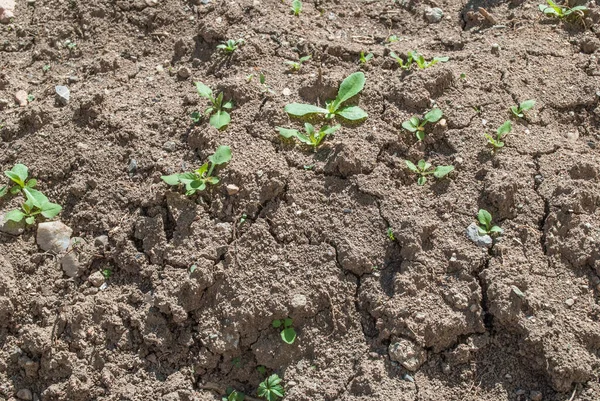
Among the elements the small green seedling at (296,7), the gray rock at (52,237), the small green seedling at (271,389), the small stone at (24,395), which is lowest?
the small stone at (24,395)

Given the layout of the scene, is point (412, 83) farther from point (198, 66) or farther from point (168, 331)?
point (168, 331)

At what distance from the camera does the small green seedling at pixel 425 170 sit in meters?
3.21

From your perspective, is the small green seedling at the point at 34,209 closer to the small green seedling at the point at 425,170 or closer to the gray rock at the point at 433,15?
the small green seedling at the point at 425,170

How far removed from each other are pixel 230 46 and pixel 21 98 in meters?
1.17

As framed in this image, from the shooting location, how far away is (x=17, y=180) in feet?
11.2

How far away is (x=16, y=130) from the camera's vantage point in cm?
361

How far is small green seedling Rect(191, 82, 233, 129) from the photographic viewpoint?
343 cm

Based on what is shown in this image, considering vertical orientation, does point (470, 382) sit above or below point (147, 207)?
below

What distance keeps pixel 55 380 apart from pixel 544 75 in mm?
2785

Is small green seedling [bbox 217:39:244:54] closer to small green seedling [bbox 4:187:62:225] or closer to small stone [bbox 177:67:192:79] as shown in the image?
small stone [bbox 177:67:192:79]

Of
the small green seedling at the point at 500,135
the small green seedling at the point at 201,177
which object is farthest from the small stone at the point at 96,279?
the small green seedling at the point at 500,135

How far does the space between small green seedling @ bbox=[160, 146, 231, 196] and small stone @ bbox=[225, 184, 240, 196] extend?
0.06 m

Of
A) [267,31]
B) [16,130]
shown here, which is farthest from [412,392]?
[16,130]

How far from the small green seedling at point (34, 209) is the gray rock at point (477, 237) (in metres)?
1.92
